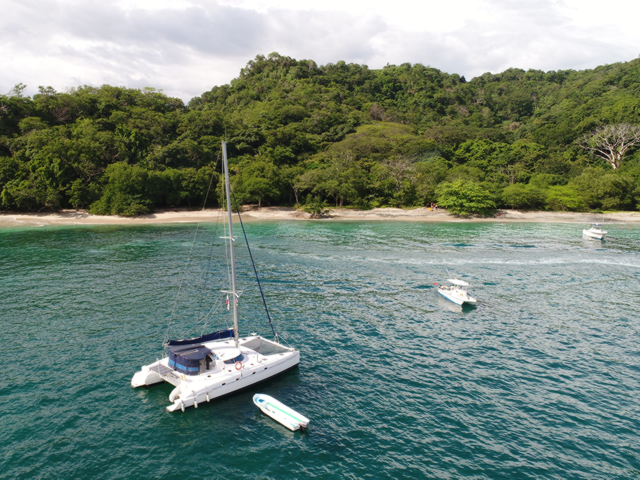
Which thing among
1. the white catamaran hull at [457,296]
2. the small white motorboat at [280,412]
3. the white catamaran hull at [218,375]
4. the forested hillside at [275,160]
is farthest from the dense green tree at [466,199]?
the small white motorboat at [280,412]

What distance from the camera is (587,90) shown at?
193 meters

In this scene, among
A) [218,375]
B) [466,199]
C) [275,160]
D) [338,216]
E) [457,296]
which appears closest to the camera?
[218,375]

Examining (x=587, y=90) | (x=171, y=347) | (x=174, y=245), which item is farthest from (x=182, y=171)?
(x=587, y=90)

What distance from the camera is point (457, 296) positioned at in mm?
39031

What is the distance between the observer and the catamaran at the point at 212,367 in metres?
22.2

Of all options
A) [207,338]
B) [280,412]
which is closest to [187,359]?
[207,338]

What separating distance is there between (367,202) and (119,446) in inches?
3984

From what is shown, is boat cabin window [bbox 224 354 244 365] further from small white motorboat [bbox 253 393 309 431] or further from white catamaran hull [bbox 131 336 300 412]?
small white motorboat [bbox 253 393 309 431]

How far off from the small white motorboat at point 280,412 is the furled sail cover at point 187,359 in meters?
4.07

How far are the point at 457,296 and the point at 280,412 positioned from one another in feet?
80.8

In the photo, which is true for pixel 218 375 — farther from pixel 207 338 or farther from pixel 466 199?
pixel 466 199

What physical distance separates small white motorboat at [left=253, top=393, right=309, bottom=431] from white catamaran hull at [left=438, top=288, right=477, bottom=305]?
23834mm

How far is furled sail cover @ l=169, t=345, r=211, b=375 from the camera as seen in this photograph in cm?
2297

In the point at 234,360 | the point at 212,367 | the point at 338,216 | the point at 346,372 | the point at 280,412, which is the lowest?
the point at 346,372
